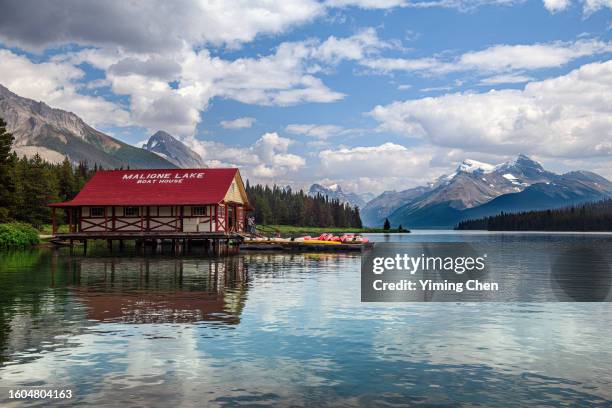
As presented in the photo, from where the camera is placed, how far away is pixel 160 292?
91.5ft

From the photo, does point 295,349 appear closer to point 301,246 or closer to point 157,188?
point 301,246

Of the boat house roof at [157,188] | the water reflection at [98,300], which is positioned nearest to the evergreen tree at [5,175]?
the boat house roof at [157,188]

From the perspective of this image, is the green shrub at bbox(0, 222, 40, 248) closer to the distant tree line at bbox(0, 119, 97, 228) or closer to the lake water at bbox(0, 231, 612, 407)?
the distant tree line at bbox(0, 119, 97, 228)

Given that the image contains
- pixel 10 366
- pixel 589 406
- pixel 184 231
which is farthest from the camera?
pixel 184 231

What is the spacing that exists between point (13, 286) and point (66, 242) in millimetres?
50374

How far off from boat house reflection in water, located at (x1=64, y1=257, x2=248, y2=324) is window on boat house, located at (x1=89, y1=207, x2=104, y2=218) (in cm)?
3069

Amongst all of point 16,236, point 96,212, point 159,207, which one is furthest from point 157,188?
point 16,236

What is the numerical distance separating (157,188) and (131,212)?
4.73m

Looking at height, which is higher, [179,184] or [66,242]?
[179,184]

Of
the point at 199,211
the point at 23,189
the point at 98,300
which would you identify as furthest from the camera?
the point at 23,189

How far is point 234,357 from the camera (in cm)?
1463

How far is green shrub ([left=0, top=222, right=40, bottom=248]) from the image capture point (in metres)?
67.9

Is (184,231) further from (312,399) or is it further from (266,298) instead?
(312,399)

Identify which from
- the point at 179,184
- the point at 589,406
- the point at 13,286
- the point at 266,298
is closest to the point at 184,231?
the point at 179,184
